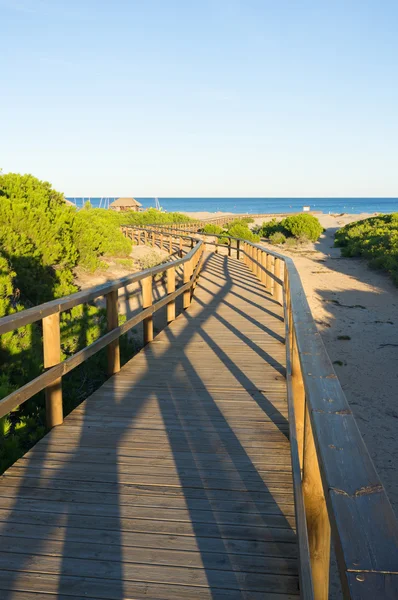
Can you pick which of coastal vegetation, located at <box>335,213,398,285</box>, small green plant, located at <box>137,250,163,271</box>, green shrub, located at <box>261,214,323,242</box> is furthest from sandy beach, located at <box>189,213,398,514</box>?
green shrub, located at <box>261,214,323,242</box>

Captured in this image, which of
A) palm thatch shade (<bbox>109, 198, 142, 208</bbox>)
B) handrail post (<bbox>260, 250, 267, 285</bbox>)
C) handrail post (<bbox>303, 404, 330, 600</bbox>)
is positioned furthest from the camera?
palm thatch shade (<bbox>109, 198, 142, 208</bbox>)

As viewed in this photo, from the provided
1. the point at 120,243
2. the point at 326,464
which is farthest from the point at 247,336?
the point at 120,243

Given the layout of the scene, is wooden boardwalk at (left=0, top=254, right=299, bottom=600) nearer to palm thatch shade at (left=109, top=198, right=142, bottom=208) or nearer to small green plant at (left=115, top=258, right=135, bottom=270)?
small green plant at (left=115, top=258, right=135, bottom=270)

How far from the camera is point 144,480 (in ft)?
11.2

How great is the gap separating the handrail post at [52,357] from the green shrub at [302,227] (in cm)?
3151

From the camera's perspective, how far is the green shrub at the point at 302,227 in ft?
115

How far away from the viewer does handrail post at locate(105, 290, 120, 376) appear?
5.38 meters

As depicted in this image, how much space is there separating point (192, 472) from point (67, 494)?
2.61 ft

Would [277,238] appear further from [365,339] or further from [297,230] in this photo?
[365,339]

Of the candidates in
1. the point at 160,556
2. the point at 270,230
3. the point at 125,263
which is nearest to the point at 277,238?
the point at 270,230

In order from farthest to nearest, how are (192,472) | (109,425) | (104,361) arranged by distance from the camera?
(104,361) < (109,425) < (192,472)

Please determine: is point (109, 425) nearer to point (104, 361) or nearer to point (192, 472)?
point (192, 472)

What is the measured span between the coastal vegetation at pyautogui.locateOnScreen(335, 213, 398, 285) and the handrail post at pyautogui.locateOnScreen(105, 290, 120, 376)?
14.8 metres

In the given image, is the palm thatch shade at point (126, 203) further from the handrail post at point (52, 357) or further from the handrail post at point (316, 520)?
the handrail post at point (316, 520)
